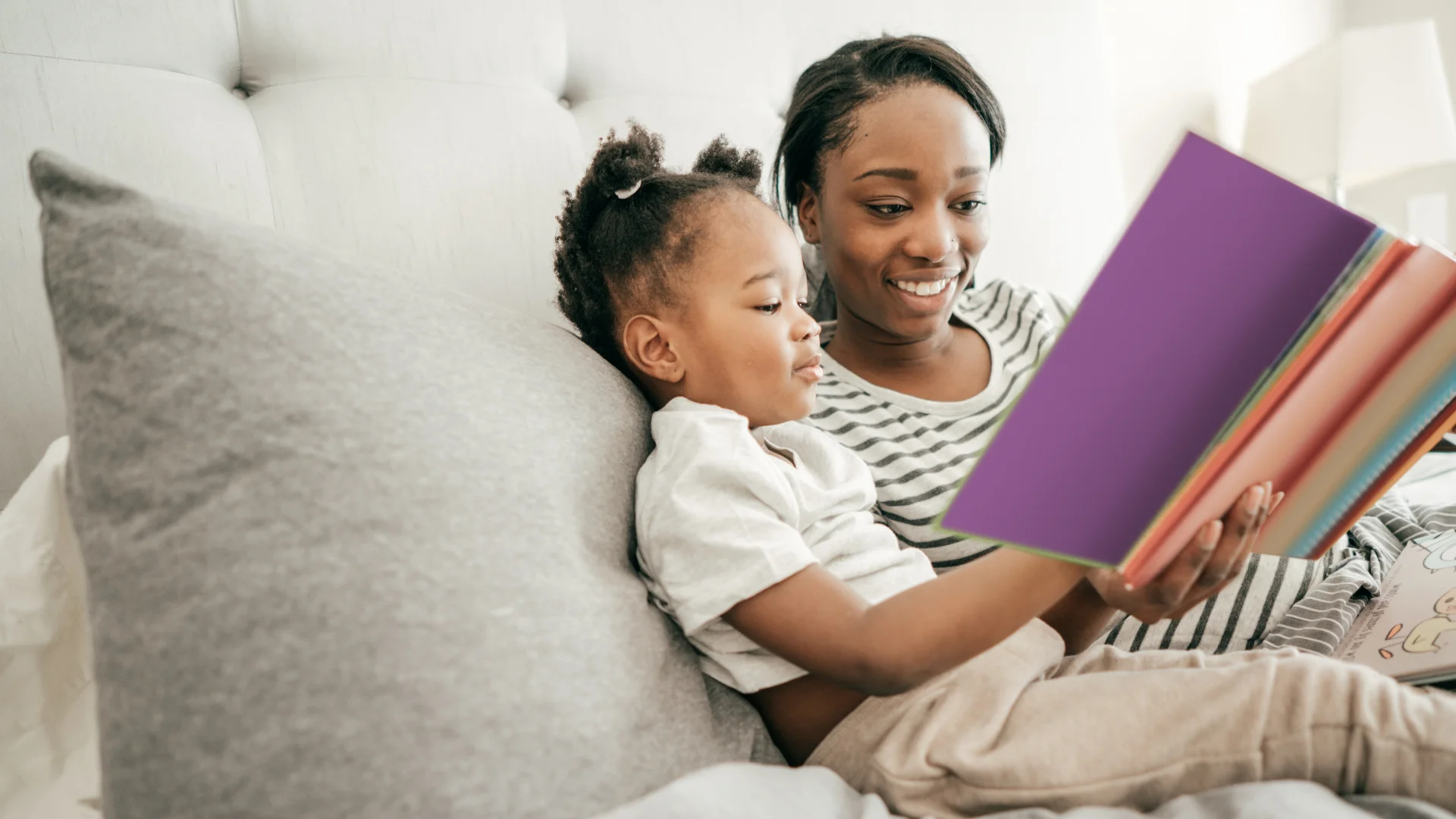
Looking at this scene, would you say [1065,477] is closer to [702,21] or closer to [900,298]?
[900,298]

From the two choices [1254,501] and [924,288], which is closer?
[1254,501]

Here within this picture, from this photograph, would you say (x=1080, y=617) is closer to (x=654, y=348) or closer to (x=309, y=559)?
(x=654, y=348)

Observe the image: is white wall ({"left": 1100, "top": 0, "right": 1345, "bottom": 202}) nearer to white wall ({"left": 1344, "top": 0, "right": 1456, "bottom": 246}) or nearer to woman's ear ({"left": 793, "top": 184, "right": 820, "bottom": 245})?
white wall ({"left": 1344, "top": 0, "right": 1456, "bottom": 246})

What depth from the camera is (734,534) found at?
658 millimetres

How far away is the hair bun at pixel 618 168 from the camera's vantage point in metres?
0.90

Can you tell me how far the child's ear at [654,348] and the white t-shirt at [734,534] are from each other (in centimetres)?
3

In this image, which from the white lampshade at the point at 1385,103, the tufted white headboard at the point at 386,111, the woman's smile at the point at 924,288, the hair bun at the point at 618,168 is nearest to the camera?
the tufted white headboard at the point at 386,111

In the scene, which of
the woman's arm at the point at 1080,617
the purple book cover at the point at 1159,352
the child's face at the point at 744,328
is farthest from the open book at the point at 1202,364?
the child's face at the point at 744,328

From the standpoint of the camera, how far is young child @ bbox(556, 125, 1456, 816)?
0.59m

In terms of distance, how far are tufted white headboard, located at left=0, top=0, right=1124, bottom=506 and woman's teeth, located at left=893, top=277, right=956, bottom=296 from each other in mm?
342

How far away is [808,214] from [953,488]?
0.39m

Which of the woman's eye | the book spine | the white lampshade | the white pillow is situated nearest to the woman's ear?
the woman's eye

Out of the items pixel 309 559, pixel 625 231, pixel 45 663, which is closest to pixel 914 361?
pixel 625 231

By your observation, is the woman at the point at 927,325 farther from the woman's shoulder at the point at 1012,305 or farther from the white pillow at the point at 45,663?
the white pillow at the point at 45,663
